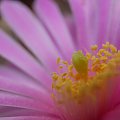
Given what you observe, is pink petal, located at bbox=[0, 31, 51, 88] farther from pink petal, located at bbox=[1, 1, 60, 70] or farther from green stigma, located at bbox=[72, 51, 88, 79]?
green stigma, located at bbox=[72, 51, 88, 79]

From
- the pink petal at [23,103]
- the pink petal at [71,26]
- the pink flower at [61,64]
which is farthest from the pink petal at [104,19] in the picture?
the pink petal at [23,103]

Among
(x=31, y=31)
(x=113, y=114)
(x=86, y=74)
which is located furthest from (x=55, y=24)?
(x=113, y=114)

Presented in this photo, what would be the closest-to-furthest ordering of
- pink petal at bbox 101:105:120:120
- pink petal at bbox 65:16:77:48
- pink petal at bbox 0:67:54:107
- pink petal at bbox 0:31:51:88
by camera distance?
1. pink petal at bbox 101:105:120:120
2. pink petal at bbox 0:67:54:107
3. pink petal at bbox 0:31:51:88
4. pink petal at bbox 65:16:77:48

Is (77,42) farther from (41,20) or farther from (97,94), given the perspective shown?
(97,94)

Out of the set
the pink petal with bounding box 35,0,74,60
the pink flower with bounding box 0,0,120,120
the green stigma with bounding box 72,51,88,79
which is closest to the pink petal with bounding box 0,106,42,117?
the pink flower with bounding box 0,0,120,120

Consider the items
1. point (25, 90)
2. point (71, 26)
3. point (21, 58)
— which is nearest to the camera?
point (25, 90)

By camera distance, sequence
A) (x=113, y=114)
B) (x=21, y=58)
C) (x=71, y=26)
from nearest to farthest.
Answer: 1. (x=113, y=114)
2. (x=21, y=58)
3. (x=71, y=26)

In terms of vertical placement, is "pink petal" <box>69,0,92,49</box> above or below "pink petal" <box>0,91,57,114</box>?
above

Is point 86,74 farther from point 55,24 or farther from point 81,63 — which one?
point 55,24
